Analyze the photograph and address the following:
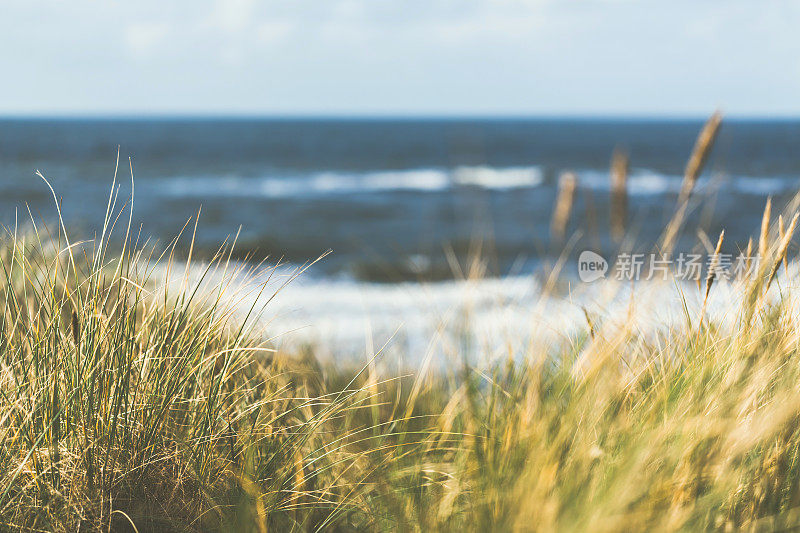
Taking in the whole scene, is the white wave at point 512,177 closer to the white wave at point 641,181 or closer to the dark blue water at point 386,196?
the dark blue water at point 386,196

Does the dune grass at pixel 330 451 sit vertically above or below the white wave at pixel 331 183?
above

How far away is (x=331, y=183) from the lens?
2552cm

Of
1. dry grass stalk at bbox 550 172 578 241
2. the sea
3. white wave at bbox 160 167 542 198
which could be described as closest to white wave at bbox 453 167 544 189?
white wave at bbox 160 167 542 198

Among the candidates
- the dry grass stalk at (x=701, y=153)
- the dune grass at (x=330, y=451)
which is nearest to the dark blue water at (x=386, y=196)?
the dry grass stalk at (x=701, y=153)

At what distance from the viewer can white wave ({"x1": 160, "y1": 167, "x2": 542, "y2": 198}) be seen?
71.8 feet

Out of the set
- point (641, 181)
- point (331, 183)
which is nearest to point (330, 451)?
point (331, 183)

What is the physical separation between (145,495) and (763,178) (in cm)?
2750

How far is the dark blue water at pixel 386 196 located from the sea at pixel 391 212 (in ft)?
0.27

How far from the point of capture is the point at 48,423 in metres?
1.35

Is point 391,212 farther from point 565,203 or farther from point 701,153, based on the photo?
point 701,153

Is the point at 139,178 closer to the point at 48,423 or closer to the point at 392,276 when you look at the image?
the point at 392,276

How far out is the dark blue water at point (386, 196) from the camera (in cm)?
1088

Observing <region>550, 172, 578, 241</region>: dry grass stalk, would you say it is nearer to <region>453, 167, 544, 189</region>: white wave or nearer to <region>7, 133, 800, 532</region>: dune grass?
<region>7, 133, 800, 532</region>: dune grass

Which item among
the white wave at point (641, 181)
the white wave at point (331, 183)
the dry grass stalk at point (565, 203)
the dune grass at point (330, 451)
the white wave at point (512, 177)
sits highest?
the dry grass stalk at point (565, 203)
